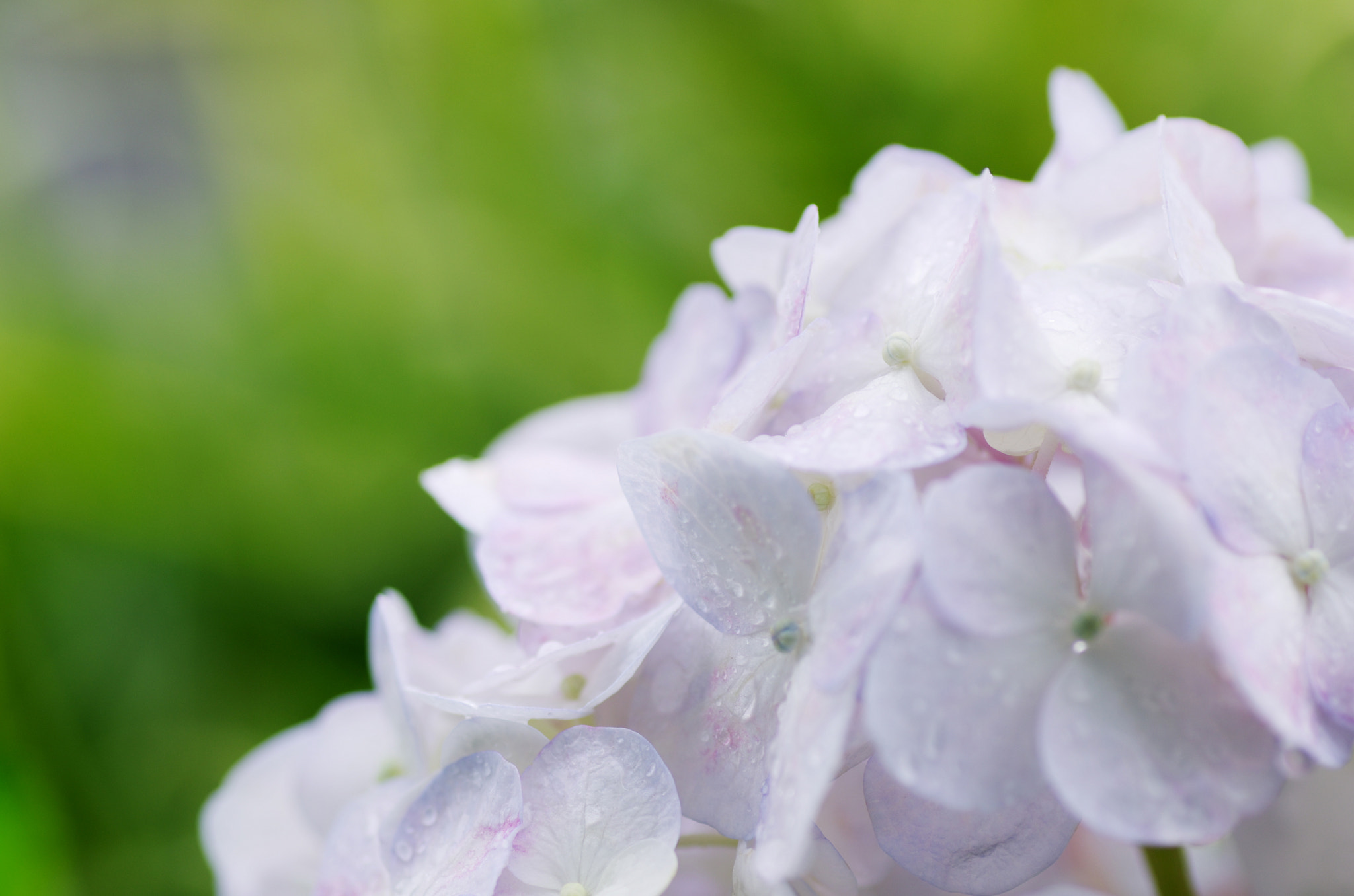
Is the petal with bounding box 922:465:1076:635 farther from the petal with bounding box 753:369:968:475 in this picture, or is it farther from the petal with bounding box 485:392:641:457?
the petal with bounding box 485:392:641:457

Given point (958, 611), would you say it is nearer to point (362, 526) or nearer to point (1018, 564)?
point (1018, 564)

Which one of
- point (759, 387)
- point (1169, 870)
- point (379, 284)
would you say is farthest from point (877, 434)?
point (379, 284)

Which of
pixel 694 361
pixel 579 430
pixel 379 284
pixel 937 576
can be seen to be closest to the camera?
pixel 937 576

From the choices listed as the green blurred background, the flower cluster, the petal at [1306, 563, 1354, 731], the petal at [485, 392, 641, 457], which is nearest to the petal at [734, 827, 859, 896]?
the flower cluster

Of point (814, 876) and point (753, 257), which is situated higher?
point (753, 257)

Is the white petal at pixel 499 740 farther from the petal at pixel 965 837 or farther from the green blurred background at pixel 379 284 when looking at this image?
the green blurred background at pixel 379 284

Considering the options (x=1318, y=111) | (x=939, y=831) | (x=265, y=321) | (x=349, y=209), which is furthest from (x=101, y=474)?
(x=1318, y=111)

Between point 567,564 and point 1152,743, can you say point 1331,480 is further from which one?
point 567,564
